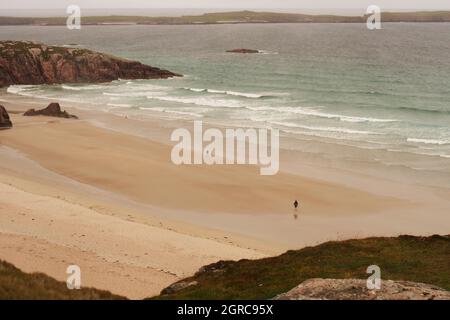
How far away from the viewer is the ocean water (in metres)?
48.2

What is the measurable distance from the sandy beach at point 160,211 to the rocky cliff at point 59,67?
4550 cm

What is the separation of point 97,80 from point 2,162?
51.9 meters

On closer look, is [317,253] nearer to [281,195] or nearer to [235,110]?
[281,195]

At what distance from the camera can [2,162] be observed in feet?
140

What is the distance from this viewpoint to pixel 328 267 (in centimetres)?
2055

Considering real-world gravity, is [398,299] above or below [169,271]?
above

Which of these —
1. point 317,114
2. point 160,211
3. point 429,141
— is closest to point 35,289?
point 160,211

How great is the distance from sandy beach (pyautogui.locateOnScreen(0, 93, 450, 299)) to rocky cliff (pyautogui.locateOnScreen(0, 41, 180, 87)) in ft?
149

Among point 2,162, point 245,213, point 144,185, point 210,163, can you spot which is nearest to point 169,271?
point 245,213

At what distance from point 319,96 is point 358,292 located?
59.0 meters

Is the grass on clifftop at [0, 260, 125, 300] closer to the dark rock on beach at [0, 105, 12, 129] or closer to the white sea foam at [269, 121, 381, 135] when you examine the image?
the white sea foam at [269, 121, 381, 135]

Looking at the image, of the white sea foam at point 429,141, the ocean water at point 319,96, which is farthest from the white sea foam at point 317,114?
the white sea foam at point 429,141

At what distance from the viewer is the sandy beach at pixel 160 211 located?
24578 mm

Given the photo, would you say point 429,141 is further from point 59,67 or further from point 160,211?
point 59,67
